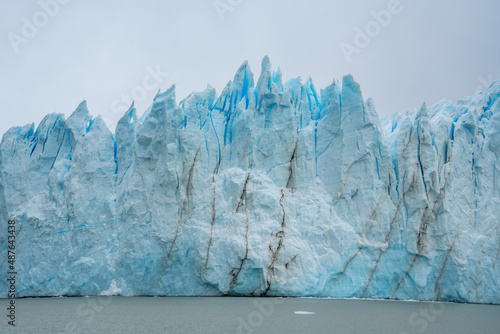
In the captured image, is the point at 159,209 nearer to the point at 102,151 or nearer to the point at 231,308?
the point at 102,151

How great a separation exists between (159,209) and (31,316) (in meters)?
5.98

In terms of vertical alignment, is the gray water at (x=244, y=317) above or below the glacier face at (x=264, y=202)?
below

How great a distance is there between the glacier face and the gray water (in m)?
1.84

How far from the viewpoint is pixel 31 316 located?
10.4 metres

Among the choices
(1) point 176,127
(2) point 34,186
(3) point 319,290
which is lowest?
(3) point 319,290

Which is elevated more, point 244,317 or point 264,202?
A: point 264,202

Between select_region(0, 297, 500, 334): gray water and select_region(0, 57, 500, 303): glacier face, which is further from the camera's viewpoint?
select_region(0, 57, 500, 303): glacier face

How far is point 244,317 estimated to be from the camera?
10109 mm

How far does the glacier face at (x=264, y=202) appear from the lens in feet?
49.9

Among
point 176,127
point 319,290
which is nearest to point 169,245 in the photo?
point 176,127

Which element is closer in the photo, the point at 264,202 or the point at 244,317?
the point at 244,317

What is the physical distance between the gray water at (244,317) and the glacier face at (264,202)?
6.05 ft

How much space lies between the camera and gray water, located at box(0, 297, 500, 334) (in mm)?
8867

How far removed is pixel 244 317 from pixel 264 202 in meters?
5.92
